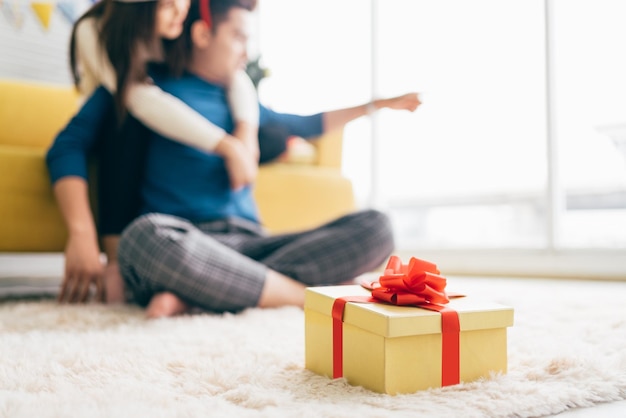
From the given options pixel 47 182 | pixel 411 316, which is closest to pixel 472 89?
pixel 47 182

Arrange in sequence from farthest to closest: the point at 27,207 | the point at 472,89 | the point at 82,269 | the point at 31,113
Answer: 1. the point at 472,89
2. the point at 31,113
3. the point at 27,207
4. the point at 82,269

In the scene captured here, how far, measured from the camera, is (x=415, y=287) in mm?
517

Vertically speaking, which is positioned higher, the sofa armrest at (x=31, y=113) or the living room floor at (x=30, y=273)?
the sofa armrest at (x=31, y=113)

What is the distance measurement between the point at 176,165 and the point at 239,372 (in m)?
0.72

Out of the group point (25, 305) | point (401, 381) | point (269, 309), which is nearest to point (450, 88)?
point (269, 309)

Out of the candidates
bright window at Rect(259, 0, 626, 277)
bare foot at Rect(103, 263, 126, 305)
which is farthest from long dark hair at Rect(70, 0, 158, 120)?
bright window at Rect(259, 0, 626, 277)

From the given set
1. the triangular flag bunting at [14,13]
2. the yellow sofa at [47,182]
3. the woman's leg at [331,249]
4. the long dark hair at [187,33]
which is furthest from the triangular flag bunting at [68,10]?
the woman's leg at [331,249]

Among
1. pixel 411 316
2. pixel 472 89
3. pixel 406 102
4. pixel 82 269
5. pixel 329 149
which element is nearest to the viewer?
pixel 411 316

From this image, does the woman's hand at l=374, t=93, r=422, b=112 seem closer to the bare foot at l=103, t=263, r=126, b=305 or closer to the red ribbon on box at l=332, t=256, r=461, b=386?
the red ribbon on box at l=332, t=256, r=461, b=386

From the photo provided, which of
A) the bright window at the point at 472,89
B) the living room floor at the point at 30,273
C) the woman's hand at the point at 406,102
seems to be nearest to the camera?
the woman's hand at the point at 406,102

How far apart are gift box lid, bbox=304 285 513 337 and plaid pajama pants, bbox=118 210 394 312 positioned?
38cm

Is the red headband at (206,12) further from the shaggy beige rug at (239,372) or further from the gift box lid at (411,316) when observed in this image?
the gift box lid at (411,316)

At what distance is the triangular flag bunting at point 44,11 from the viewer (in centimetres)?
196

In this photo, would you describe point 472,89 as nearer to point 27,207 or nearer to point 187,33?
point 187,33
